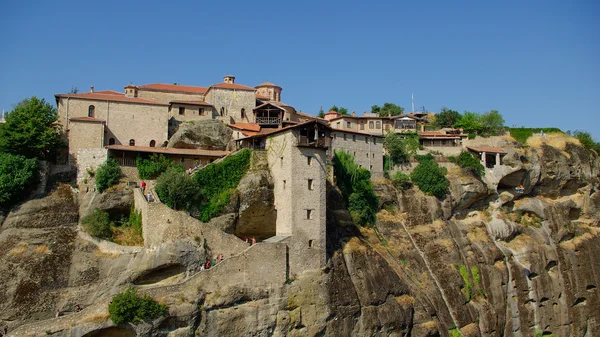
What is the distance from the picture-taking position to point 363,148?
5516 cm

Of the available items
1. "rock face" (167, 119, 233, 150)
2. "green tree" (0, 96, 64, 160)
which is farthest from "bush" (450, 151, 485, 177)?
"green tree" (0, 96, 64, 160)

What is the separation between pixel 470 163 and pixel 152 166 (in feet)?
113

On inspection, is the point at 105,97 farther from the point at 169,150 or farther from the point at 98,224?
the point at 98,224

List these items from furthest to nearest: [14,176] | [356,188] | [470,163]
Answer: [470,163] < [356,188] < [14,176]

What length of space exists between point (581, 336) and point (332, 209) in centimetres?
3471

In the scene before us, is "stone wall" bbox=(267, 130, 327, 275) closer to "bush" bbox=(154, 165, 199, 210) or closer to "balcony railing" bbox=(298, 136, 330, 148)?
"balcony railing" bbox=(298, 136, 330, 148)

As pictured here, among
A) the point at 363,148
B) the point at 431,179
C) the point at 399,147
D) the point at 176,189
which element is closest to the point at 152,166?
the point at 176,189

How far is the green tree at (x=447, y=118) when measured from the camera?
80.9 metres

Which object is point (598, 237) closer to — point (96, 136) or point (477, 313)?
point (477, 313)

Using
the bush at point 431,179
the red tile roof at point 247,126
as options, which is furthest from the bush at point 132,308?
the bush at point 431,179

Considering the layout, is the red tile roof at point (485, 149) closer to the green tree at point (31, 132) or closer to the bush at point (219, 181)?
the bush at point (219, 181)

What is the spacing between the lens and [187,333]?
32.8 m

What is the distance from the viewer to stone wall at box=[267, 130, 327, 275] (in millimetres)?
38469

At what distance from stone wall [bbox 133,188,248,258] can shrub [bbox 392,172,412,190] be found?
75.0 ft
